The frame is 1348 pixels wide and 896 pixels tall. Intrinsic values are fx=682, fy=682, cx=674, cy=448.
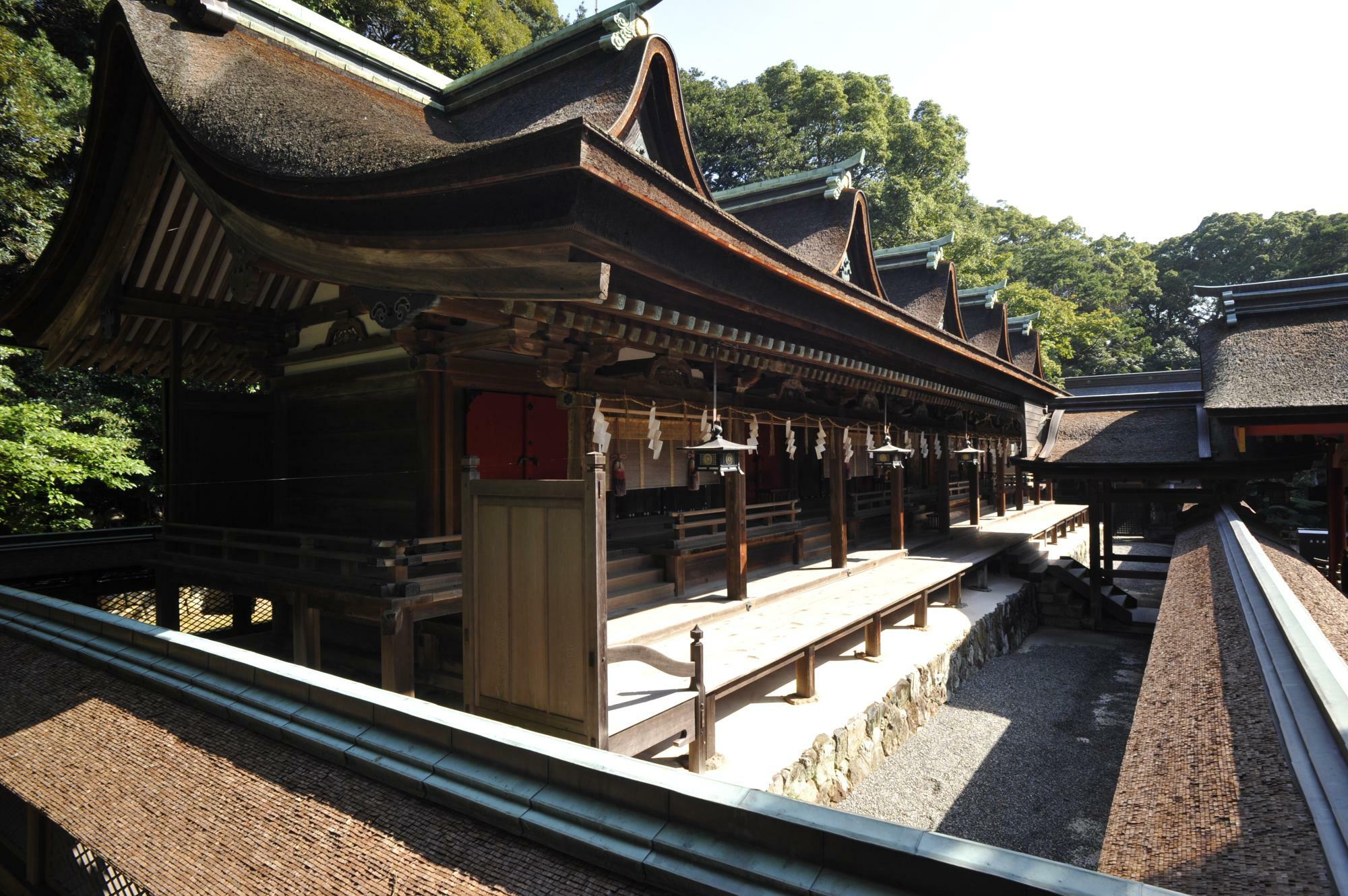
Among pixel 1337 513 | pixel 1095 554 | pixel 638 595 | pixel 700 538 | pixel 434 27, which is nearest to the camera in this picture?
pixel 638 595

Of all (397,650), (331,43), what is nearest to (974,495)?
(397,650)

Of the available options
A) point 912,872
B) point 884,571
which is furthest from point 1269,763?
point 884,571

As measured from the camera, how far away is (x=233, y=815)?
2572 mm

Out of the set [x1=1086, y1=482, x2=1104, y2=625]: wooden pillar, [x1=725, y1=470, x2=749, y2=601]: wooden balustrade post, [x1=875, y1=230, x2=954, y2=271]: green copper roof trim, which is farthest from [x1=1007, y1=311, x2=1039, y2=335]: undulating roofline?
[x1=725, y1=470, x2=749, y2=601]: wooden balustrade post

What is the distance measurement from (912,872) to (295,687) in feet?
8.76

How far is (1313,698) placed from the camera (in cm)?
237

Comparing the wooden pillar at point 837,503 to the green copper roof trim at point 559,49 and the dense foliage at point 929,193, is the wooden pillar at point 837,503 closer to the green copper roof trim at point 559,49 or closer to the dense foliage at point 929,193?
the green copper roof trim at point 559,49

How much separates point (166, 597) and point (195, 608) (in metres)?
7.88

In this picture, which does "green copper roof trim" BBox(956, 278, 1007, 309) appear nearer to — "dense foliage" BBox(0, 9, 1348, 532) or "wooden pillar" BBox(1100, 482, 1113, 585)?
"wooden pillar" BBox(1100, 482, 1113, 585)

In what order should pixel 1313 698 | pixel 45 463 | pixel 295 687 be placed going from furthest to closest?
1. pixel 45 463
2. pixel 295 687
3. pixel 1313 698

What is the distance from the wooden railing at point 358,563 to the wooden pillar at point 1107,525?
1307cm

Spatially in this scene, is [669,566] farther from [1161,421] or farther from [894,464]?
[1161,421]

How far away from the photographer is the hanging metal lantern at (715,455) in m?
7.05

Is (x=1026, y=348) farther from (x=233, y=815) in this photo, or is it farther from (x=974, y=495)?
(x=233, y=815)
